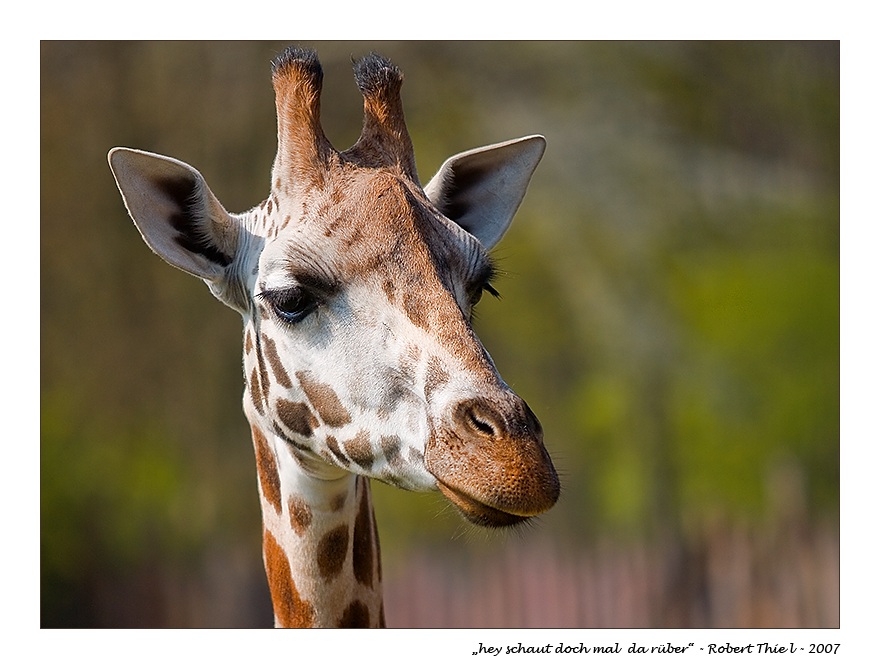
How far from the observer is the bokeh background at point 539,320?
15.3 m

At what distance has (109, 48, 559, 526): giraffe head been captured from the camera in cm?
343

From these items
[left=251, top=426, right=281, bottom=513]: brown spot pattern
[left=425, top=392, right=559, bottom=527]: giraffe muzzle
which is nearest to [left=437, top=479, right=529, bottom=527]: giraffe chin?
[left=425, top=392, right=559, bottom=527]: giraffe muzzle

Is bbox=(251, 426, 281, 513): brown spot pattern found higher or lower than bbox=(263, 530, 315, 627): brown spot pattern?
higher

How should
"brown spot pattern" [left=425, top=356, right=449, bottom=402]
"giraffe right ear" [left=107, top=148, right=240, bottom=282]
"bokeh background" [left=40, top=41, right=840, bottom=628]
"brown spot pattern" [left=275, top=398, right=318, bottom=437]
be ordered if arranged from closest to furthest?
"brown spot pattern" [left=425, top=356, right=449, bottom=402]
"brown spot pattern" [left=275, top=398, right=318, bottom=437]
"giraffe right ear" [left=107, top=148, right=240, bottom=282]
"bokeh background" [left=40, top=41, right=840, bottom=628]

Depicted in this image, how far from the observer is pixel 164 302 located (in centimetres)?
1692

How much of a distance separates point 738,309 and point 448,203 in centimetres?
1808

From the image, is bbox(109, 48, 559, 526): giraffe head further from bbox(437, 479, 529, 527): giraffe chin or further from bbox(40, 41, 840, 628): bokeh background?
bbox(40, 41, 840, 628): bokeh background

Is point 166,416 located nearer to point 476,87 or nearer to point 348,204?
point 476,87

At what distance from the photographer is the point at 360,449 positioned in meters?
3.82

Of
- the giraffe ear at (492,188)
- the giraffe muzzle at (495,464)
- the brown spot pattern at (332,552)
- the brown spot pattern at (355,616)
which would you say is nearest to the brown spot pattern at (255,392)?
the brown spot pattern at (332,552)

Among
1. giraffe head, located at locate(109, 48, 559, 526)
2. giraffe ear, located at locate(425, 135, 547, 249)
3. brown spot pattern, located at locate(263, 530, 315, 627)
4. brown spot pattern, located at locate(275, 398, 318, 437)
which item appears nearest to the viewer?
giraffe head, located at locate(109, 48, 559, 526)

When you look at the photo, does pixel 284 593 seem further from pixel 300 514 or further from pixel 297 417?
pixel 297 417
